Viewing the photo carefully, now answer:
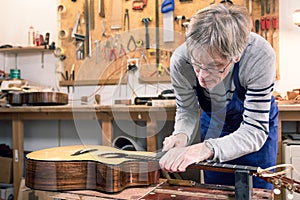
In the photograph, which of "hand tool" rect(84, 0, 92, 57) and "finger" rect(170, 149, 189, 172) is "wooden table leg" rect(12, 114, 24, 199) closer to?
"hand tool" rect(84, 0, 92, 57)

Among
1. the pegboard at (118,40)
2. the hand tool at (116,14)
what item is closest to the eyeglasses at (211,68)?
the pegboard at (118,40)

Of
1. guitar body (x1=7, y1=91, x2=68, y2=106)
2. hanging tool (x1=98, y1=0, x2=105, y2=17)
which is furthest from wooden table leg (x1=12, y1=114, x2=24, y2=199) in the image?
hanging tool (x1=98, y1=0, x2=105, y2=17)

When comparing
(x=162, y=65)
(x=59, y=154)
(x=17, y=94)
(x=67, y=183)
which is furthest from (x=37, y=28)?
(x=67, y=183)

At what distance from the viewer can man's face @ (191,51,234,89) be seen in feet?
2.79

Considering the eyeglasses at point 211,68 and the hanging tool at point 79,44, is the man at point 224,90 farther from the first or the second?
the hanging tool at point 79,44

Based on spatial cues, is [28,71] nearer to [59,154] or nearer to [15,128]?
[15,128]

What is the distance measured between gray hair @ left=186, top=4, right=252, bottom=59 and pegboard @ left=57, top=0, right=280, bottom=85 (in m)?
1.43

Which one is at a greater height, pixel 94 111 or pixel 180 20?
pixel 180 20

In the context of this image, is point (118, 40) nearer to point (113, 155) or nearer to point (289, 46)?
point (289, 46)

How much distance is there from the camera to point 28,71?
9.53 feet

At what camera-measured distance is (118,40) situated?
257cm

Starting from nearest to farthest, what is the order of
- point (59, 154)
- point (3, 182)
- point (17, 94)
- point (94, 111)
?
point (59, 154), point (94, 111), point (17, 94), point (3, 182)

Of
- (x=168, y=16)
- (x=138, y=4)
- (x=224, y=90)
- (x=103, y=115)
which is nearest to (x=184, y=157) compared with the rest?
(x=224, y=90)

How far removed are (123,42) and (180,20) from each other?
44 centimetres
